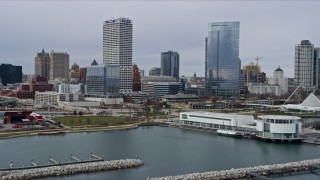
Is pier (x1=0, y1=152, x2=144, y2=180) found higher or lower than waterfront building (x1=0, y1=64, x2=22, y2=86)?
lower

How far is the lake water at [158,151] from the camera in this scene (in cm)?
1573

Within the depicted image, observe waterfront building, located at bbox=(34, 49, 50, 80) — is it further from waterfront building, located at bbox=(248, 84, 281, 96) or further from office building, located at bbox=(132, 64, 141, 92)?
waterfront building, located at bbox=(248, 84, 281, 96)

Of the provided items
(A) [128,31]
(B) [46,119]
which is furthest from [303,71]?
(B) [46,119]

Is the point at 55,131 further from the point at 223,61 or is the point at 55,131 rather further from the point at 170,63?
the point at 170,63

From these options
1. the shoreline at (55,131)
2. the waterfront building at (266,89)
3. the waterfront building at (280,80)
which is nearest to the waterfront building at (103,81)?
the shoreline at (55,131)

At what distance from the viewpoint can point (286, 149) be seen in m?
20.5

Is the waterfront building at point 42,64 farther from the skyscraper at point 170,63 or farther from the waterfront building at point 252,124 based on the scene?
the waterfront building at point 252,124

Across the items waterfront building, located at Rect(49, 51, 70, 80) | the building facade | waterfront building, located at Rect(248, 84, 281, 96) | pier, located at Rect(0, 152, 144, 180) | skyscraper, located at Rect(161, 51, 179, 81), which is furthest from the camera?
skyscraper, located at Rect(161, 51, 179, 81)

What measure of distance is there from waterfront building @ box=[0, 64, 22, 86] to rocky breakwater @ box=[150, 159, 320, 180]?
2523 inches

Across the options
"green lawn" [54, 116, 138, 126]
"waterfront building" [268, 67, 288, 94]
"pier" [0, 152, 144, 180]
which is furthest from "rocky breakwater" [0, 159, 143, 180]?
"waterfront building" [268, 67, 288, 94]

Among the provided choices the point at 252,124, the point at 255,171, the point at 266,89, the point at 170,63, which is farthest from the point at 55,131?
the point at 170,63

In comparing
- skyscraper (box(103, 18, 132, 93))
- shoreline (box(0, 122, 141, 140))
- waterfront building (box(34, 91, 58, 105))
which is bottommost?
shoreline (box(0, 122, 141, 140))

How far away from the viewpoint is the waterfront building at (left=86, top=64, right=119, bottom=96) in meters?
48.3

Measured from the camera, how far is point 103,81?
48469 millimetres
